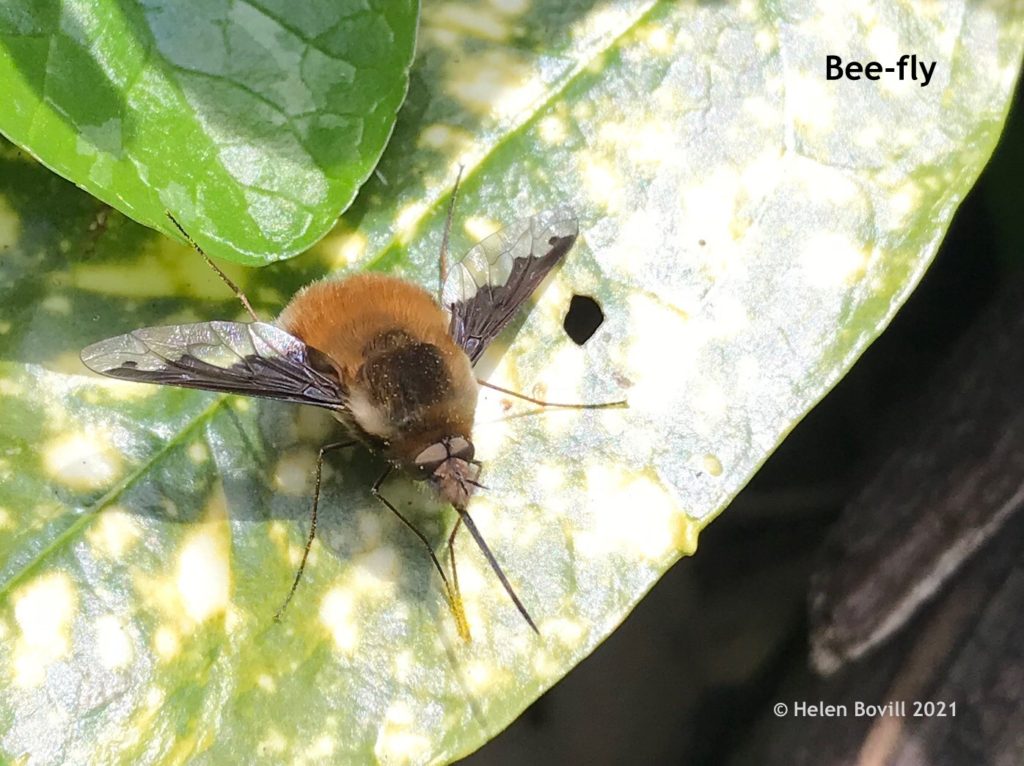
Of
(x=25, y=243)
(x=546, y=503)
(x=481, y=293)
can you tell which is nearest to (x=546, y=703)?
(x=546, y=503)

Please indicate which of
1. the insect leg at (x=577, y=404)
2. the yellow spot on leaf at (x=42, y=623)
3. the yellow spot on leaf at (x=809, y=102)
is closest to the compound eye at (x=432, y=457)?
the insect leg at (x=577, y=404)

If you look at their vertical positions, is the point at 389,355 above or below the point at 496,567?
above

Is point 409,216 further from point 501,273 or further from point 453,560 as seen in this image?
point 453,560

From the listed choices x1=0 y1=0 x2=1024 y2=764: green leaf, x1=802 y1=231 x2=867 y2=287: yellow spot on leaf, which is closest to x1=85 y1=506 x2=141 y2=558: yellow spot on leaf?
x1=0 y1=0 x2=1024 y2=764: green leaf

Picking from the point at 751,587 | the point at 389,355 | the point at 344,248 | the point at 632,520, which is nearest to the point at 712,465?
the point at 632,520

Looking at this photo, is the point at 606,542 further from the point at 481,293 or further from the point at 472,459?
the point at 481,293

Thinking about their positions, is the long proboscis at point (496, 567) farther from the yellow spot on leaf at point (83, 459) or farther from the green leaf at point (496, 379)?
the yellow spot on leaf at point (83, 459)

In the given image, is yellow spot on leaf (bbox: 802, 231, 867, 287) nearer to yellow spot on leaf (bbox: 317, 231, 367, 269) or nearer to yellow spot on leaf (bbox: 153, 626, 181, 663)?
yellow spot on leaf (bbox: 317, 231, 367, 269)
